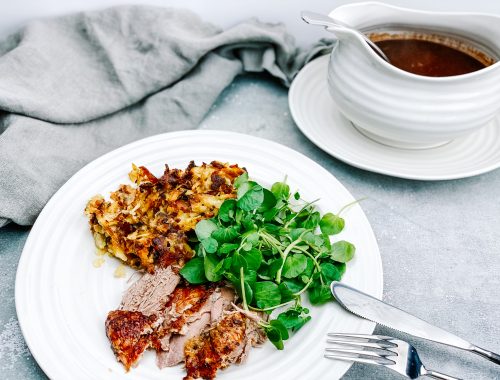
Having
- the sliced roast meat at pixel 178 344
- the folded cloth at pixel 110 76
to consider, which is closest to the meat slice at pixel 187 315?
the sliced roast meat at pixel 178 344

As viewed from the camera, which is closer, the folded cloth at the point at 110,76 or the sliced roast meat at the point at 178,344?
the sliced roast meat at the point at 178,344

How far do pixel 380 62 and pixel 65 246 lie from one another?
114 centimetres

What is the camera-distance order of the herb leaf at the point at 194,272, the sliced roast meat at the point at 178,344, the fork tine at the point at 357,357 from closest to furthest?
the fork tine at the point at 357,357, the sliced roast meat at the point at 178,344, the herb leaf at the point at 194,272

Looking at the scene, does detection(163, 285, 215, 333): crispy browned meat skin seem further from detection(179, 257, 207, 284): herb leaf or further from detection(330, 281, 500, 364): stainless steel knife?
detection(330, 281, 500, 364): stainless steel knife

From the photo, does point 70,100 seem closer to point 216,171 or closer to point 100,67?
point 100,67

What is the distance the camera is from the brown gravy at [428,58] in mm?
1983

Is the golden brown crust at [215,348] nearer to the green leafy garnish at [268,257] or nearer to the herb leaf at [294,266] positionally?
the green leafy garnish at [268,257]

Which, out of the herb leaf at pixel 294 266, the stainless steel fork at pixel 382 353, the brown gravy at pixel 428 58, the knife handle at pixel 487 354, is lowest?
the knife handle at pixel 487 354

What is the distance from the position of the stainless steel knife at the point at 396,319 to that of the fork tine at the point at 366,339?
5 centimetres

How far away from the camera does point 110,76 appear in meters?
2.24

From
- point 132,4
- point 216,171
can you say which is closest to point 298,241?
point 216,171

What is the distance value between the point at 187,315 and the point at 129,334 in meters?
0.16

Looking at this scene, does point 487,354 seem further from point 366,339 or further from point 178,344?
point 178,344

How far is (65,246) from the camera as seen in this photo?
164 cm
